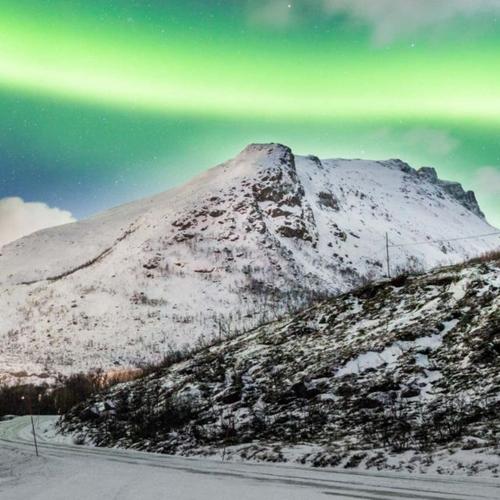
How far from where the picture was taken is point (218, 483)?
11016 mm

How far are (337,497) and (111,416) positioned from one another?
915 inches

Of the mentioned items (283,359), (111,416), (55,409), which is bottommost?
(55,409)

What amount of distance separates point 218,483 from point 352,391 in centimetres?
989

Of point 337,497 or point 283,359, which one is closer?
point 337,497

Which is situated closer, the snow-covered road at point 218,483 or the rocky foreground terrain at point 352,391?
the snow-covered road at point 218,483

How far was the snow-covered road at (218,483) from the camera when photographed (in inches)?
365

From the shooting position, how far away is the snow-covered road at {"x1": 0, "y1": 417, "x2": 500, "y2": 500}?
365 inches

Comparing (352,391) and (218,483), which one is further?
(352,391)

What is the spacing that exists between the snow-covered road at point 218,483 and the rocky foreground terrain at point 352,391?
1375mm

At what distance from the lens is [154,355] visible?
176 metres

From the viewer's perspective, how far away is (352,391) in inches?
781

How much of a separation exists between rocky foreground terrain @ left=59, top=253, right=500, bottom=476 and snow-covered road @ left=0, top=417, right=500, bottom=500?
138 centimetres

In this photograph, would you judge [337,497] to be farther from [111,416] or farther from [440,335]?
[111,416]

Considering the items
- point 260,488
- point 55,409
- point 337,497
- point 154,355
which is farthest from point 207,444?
point 154,355
